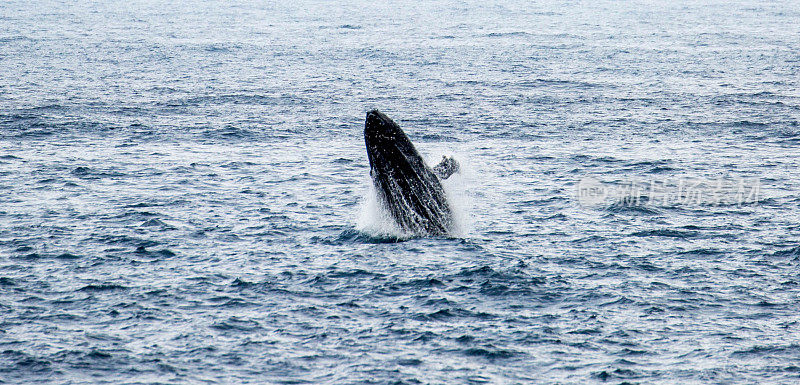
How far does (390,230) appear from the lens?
2650cm

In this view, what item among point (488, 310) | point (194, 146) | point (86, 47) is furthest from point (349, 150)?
point (86, 47)

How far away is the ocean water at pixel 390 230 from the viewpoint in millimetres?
19719

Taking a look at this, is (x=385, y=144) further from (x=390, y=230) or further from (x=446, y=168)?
(x=390, y=230)

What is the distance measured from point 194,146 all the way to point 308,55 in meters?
36.8

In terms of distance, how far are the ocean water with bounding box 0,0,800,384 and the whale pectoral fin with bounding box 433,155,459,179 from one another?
1.80 m

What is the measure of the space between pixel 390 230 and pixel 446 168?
2.36 metres

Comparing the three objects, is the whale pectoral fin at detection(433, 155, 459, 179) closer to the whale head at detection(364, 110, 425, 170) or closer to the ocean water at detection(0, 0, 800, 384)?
the whale head at detection(364, 110, 425, 170)

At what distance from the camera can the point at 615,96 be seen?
53625 mm

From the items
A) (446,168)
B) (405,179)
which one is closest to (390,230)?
(405,179)

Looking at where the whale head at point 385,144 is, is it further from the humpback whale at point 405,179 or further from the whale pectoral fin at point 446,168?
the whale pectoral fin at point 446,168

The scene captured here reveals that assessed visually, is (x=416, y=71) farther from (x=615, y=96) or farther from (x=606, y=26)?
(x=606, y=26)

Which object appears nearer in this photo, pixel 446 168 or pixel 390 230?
pixel 446 168

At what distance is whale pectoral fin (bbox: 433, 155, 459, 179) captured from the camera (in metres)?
26.3

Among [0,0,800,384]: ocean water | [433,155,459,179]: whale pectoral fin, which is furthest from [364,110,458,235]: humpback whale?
[0,0,800,384]: ocean water
